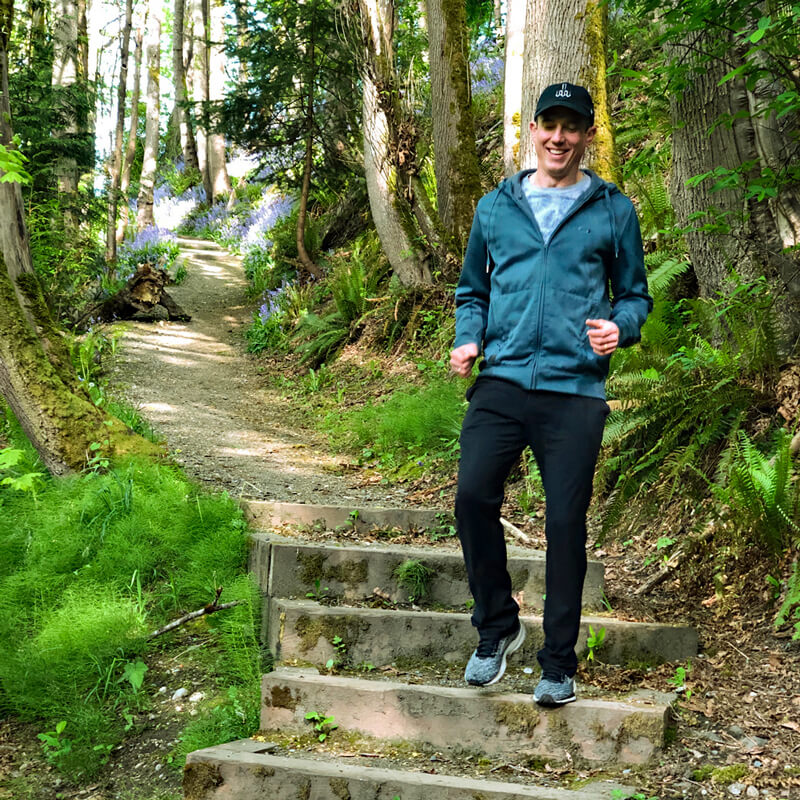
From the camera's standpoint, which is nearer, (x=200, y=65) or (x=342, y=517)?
(x=342, y=517)

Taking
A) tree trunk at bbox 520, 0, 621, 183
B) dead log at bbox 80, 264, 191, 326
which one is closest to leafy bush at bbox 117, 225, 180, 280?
dead log at bbox 80, 264, 191, 326

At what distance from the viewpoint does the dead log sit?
1362 centimetres

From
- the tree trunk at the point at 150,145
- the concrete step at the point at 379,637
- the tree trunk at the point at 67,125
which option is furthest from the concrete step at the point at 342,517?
the tree trunk at the point at 150,145

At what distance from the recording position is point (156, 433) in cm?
769

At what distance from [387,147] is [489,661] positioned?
26.6 ft

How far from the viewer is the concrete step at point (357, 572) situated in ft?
15.0

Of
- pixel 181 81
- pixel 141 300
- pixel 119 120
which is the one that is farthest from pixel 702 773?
pixel 181 81

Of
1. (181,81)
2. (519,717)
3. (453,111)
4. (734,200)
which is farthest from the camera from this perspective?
(181,81)

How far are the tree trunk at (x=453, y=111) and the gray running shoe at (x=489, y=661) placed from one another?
7035mm

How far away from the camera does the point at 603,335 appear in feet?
10.2

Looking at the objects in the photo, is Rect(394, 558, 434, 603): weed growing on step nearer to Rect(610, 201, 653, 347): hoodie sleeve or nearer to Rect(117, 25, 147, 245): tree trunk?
Rect(610, 201, 653, 347): hoodie sleeve

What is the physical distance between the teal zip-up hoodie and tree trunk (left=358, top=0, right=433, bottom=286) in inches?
279

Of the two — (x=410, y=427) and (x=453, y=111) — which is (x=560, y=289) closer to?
(x=410, y=427)

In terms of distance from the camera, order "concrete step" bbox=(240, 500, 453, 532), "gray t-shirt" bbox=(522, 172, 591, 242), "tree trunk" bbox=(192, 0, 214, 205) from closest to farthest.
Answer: "gray t-shirt" bbox=(522, 172, 591, 242) < "concrete step" bbox=(240, 500, 453, 532) < "tree trunk" bbox=(192, 0, 214, 205)
